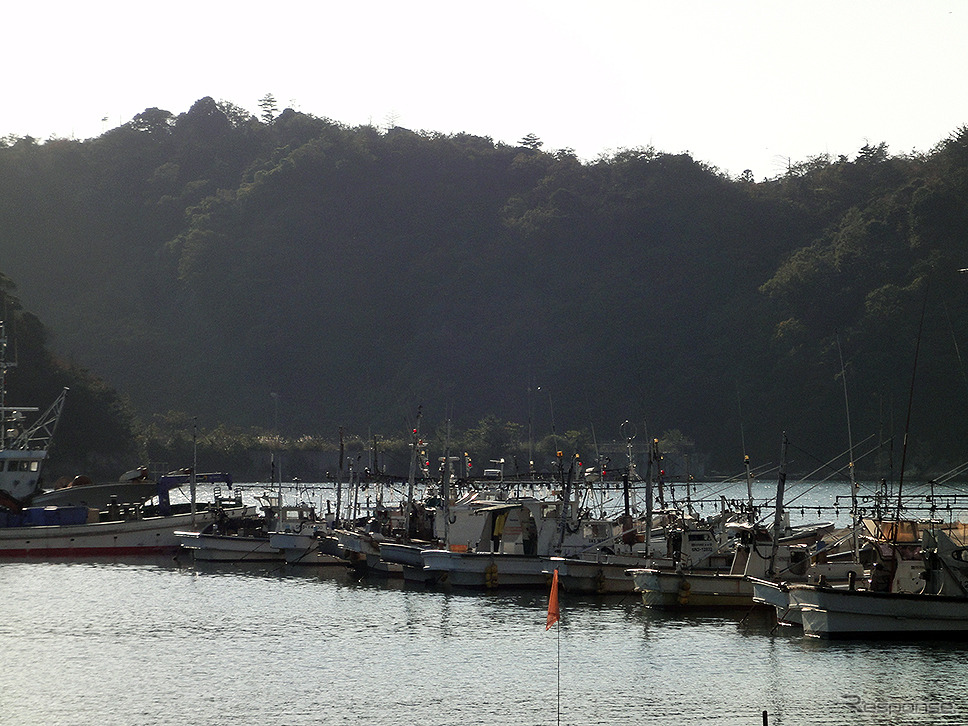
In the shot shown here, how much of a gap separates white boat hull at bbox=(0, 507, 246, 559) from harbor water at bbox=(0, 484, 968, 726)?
17.2 metres

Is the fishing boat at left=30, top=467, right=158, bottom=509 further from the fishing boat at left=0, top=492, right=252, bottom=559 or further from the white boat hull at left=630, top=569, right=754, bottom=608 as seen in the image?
the white boat hull at left=630, top=569, right=754, bottom=608

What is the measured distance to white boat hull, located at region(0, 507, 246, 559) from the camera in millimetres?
70688

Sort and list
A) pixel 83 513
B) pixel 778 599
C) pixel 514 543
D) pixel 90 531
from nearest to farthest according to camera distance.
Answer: pixel 778 599 → pixel 514 543 → pixel 90 531 → pixel 83 513

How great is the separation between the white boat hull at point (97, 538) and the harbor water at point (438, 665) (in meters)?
17.2

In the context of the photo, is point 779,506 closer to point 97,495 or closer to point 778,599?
point 778,599

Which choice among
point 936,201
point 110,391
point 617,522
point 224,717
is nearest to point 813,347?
point 936,201

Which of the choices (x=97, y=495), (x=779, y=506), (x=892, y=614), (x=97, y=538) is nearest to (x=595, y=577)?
(x=779, y=506)

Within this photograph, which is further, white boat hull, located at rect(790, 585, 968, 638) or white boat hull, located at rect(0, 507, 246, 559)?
white boat hull, located at rect(0, 507, 246, 559)

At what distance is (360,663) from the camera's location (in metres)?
38.6

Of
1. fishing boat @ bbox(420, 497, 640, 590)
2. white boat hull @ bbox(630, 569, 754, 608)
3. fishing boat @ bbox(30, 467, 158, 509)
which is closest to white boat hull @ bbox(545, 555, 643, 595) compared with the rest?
fishing boat @ bbox(420, 497, 640, 590)

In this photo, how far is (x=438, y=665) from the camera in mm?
38062

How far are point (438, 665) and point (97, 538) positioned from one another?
38.7 meters

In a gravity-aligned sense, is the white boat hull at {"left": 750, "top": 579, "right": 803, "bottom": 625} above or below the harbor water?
above

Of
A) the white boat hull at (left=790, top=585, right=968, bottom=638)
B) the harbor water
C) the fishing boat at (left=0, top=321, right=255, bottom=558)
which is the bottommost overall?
the harbor water
